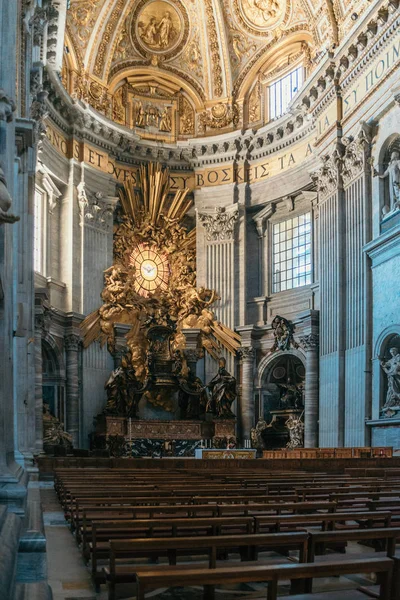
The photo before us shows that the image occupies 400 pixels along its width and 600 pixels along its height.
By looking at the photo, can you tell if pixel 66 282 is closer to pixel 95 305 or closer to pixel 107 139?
pixel 95 305

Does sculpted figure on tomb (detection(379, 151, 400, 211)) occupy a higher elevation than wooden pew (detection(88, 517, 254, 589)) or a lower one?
higher

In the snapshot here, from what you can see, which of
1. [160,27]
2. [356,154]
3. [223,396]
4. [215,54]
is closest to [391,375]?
[356,154]

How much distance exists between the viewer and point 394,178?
18.8 meters

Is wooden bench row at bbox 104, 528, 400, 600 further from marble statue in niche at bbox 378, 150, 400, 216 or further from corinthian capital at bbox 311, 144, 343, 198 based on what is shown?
corinthian capital at bbox 311, 144, 343, 198

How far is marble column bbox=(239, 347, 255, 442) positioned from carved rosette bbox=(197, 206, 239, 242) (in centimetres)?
415

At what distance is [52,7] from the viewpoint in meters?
21.8

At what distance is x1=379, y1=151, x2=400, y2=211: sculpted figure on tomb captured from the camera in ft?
61.1

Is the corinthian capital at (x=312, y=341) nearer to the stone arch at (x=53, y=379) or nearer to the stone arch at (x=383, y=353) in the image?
the stone arch at (x=383, y=353)

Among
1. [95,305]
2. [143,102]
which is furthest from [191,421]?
[143,102]

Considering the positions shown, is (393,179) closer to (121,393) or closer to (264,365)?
(264,365)

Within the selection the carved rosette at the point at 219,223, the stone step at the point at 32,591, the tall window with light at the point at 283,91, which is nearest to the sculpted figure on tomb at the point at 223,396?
the carved rosette at the point at 219,223

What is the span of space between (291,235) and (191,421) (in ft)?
23.6

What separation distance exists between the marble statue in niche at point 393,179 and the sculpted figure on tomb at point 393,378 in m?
3.63

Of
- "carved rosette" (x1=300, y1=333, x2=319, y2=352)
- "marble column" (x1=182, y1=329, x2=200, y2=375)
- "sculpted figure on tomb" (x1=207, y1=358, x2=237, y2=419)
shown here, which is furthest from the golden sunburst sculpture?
"carved rosette" (x1=300, y1=333, x2=319, y2=352)
